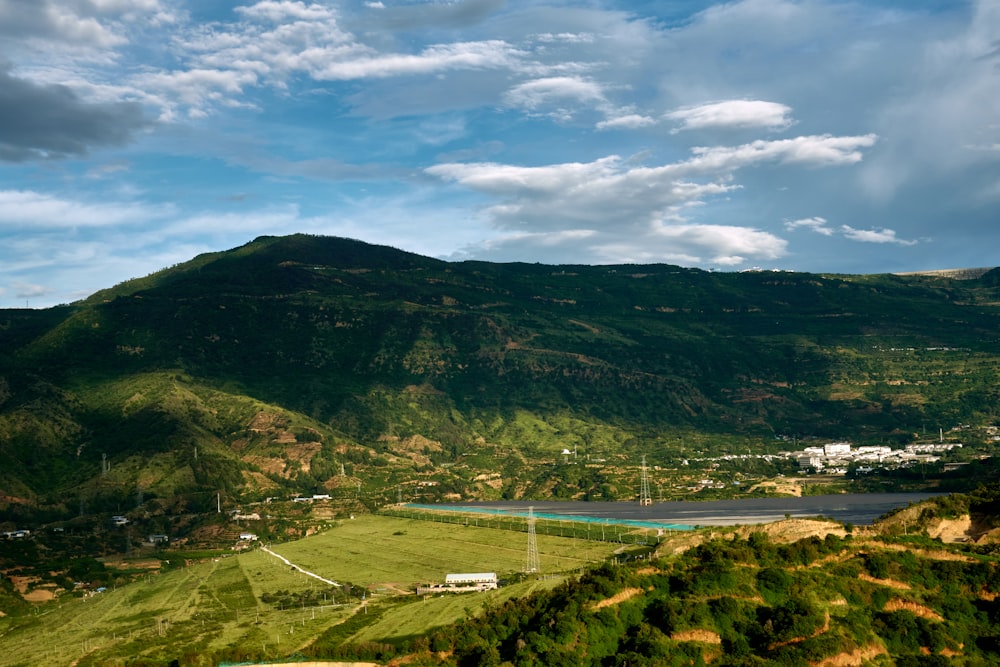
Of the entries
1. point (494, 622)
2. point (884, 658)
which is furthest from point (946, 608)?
point (494, 622)

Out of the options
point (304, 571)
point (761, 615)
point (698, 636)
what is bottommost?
point (304, 571)

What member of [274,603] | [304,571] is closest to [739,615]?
[274,603]

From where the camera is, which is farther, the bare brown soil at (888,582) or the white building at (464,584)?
the white building at (464,584)

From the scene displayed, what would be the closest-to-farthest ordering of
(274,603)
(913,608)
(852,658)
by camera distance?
(852,658) < (913,608) < (274,603)

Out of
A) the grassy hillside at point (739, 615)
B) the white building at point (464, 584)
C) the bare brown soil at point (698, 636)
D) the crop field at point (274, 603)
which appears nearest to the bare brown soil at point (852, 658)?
the grassy hillside at point (739, 615)

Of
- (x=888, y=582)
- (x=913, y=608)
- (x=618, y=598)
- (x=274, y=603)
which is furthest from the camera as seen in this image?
(x=274, y=603)

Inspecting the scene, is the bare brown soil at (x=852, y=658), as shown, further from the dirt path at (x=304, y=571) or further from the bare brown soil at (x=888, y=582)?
the dirt path at (x=304, y=571)

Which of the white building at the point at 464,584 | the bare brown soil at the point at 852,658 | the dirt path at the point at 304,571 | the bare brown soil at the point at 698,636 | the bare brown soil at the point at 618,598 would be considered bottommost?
the dirt path at the point at 304,571

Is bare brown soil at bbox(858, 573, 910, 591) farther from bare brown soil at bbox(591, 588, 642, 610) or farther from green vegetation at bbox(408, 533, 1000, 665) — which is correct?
bare brown soil at bbox(591, 588, 642, 610)

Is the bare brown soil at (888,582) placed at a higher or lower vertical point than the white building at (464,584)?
higher

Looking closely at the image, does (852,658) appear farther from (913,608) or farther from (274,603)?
(274,603)
